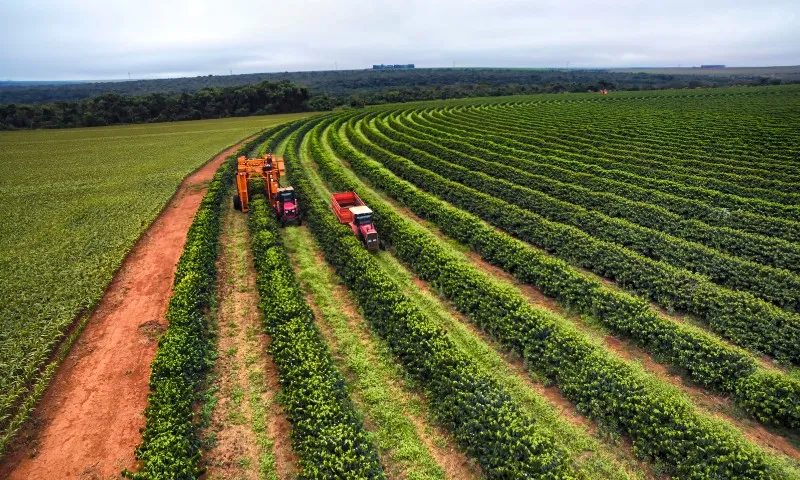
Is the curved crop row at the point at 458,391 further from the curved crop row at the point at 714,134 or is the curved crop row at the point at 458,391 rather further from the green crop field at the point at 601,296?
the curved crop row at the point at 714,134

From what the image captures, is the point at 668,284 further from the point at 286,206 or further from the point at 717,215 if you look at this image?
the point at 286,206

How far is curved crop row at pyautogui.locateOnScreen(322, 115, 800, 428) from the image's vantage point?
9555 mm

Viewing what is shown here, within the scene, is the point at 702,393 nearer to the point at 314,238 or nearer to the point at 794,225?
the point at 794,225

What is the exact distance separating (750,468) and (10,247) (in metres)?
27.8

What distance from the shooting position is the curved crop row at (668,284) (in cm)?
1183

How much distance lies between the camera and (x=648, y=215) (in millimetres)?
20312

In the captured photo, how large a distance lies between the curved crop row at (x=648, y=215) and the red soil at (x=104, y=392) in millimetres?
20263

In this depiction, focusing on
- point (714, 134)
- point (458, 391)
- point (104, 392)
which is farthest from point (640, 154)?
point (104, 392)

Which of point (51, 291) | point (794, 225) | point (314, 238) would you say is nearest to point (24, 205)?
point (51, 291)

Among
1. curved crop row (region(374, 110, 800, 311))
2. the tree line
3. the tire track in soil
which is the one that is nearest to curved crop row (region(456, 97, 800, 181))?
curved crop row (region(374, 110, 800, 311))

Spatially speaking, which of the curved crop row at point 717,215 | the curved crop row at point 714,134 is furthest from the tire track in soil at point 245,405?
the curved crop row at point 714,134

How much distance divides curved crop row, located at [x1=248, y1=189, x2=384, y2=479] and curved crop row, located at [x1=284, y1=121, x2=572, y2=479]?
1.89 m

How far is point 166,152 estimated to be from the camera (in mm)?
47531

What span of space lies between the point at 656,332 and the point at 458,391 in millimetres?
6118
